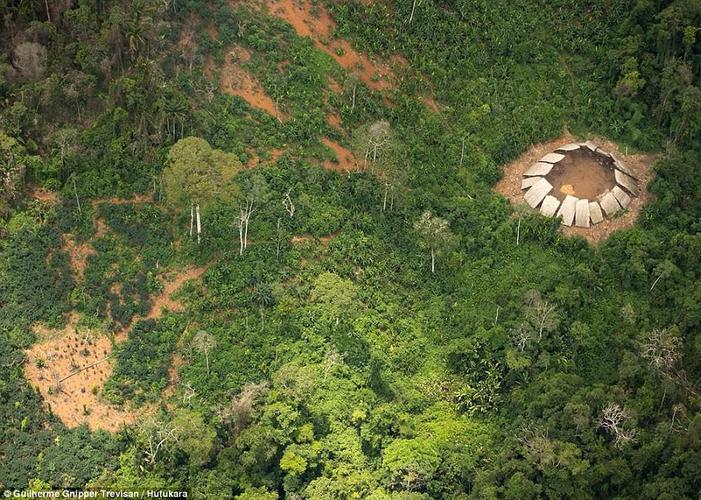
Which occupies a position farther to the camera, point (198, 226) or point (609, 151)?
point (609, 151)

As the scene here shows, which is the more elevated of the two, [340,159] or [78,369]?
[340,159]

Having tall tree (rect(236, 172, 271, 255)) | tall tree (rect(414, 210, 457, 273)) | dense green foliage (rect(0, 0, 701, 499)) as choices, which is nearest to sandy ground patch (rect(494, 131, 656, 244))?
dense green foliage (rect(0, 0, 701, 499))

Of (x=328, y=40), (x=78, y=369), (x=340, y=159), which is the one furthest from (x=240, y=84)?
(x=78, y=369)

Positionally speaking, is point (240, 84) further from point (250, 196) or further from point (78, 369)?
point (78, 369)

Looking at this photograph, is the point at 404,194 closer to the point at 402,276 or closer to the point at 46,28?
the point at 402,276

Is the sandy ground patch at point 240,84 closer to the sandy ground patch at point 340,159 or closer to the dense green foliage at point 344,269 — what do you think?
the dense green foliage at point 344,269

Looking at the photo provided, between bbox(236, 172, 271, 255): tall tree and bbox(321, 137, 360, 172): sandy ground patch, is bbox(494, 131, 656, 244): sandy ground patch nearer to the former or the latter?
bbox(321, 137, 360, 172): sandy ground patch

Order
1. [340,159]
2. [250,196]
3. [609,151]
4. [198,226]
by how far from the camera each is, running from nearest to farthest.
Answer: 1. [198,226]
2. [250,196]
3. [340,159]
4. [609,151]

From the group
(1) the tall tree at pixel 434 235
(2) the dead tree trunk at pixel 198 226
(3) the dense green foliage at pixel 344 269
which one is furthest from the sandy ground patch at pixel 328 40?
(2) the dead tree trunk at pixel 198 226
